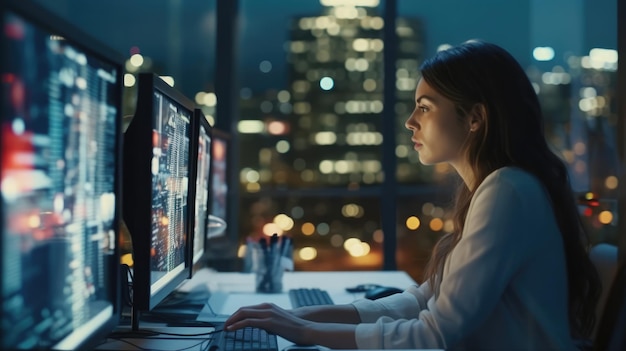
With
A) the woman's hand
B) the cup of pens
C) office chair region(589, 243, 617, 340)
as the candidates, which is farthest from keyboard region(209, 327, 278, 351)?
office chair region(589, 243, 617, 340)

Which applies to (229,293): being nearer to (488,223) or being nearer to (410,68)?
(488,223)

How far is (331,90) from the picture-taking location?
14.4 feet

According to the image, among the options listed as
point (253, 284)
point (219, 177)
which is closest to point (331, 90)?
point (219, 177)

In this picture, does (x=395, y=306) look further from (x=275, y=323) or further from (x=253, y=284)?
(x=253, y=284)

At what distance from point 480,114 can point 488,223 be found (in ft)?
0.95

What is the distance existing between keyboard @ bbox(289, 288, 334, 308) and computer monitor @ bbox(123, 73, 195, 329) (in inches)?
19.9

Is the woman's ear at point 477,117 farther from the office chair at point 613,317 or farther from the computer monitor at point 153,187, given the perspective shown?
the computer monitor at point 153,187

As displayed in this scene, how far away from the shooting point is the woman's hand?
1.42 meters

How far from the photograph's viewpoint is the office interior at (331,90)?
405 cm

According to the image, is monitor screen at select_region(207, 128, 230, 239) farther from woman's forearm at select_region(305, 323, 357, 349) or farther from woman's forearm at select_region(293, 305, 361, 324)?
woman's forearm at select_region(305, 323, 357, 349)

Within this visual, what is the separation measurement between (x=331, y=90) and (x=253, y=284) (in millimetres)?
2010

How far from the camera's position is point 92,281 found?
113 centimetres

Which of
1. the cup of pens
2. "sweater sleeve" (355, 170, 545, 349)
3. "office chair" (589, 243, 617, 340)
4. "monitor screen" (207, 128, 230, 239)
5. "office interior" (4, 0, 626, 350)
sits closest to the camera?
"sweater sleeve" (355, 170, 545, 349)

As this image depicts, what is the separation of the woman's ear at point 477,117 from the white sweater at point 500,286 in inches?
5.0
